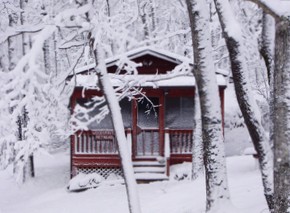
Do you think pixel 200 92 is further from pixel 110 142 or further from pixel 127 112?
pixel 127 112

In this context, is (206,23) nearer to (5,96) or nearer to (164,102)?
(5,96)

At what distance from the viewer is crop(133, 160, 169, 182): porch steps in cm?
1706

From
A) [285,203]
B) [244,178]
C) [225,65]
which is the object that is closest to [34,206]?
[244,178]

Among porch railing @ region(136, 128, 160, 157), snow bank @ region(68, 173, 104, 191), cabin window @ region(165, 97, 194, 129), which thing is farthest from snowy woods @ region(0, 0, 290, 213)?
cabin window @ region(165, 97, 194, 129)

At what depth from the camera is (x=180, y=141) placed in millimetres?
18281

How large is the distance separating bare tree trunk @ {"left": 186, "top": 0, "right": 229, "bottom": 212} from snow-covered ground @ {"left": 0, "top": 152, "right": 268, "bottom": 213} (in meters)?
0.73

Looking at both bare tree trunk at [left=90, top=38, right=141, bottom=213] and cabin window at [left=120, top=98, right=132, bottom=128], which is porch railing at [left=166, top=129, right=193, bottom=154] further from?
bare tree trunk at [left=90, top=38, right=141, bottom=213]

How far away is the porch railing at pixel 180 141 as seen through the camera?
18212 millimetres

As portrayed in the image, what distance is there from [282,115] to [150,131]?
1287cm

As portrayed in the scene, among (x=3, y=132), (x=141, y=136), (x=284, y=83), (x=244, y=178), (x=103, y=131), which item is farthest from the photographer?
(x=141, y=136)

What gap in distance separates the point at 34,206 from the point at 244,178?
7.47m

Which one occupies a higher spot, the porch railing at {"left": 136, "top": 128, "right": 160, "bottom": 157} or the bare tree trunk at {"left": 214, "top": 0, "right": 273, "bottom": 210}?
the bare tree trunk at {"left": 214, "top": 0, "right": 273, "bottom": 210}

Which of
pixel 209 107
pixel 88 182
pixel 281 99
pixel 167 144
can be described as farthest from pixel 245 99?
pixel 88 182

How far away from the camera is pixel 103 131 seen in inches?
717
